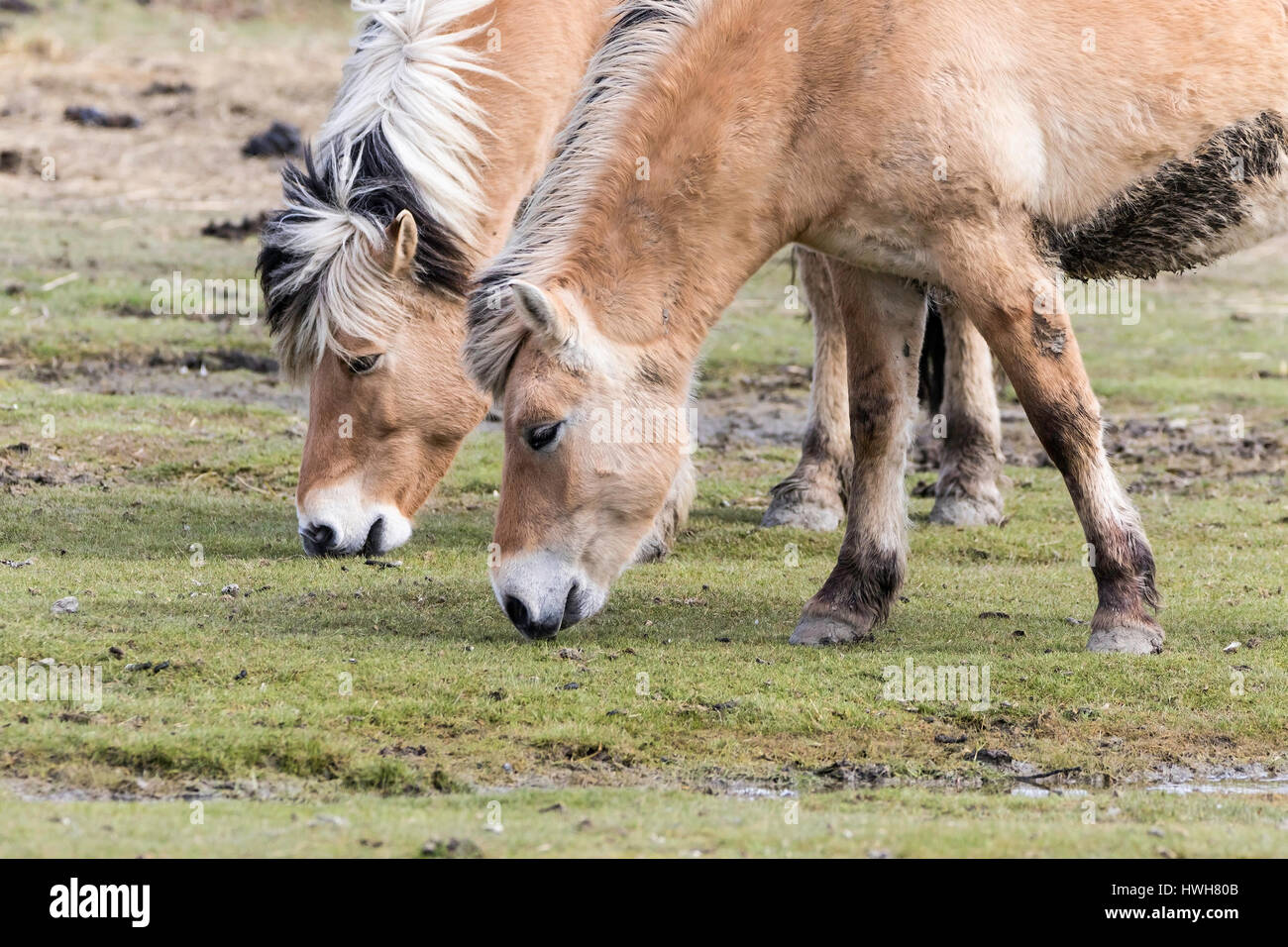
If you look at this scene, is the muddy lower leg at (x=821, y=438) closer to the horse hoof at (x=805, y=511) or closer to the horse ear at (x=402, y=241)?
the horse hoof at (x=805, y=511)

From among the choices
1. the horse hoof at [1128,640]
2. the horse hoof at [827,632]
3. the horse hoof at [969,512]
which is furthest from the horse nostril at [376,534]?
the horse hoof at [969,512]

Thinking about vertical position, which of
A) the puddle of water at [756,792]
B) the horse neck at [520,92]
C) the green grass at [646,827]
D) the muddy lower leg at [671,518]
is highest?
the horse neck at [520,92]

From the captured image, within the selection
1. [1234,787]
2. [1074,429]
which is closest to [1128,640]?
[1074,429]

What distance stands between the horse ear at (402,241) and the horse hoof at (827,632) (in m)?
2.22

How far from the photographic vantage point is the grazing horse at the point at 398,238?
650 cm

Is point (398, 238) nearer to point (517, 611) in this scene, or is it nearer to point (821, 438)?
point (517, 611)

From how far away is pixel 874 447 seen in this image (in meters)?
6.17

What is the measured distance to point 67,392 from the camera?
10023mm

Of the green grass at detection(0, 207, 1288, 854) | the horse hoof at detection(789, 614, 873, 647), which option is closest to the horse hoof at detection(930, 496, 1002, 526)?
the green grass at detection(0, 207, 1288, 854)

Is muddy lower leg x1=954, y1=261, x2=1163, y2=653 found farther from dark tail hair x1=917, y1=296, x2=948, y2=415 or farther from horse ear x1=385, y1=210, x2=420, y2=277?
dark tail hair x1=917, y1=296, x2=948, y2=415

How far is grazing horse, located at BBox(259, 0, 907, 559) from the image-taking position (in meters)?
6.50
